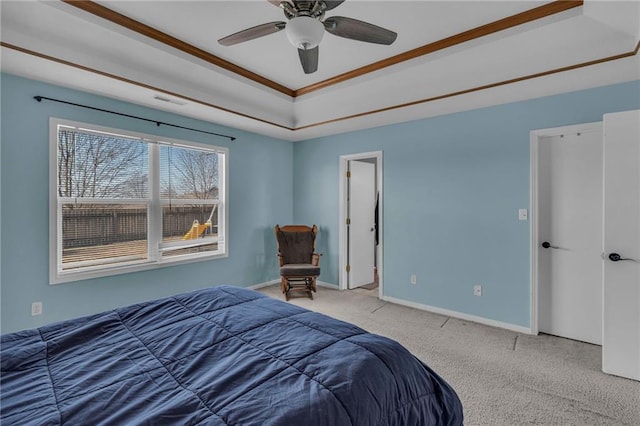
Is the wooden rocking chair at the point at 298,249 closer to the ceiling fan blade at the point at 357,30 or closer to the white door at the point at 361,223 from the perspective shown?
the white door at the point at 361,223

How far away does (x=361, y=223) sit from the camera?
5086mm

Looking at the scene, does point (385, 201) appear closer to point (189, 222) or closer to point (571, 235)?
point (571, 235)

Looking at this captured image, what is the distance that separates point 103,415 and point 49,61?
2.74 meters

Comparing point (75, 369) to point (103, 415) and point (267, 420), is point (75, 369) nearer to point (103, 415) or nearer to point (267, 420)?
point (103, 415)

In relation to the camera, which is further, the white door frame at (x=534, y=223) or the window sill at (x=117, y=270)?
the white door frame at (x=534, y=223)

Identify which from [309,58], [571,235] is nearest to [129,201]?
[309,58]

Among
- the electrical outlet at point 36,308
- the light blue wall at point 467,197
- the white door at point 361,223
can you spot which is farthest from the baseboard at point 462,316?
the electrical outlet at point 36,308

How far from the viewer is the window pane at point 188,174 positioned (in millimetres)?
3760

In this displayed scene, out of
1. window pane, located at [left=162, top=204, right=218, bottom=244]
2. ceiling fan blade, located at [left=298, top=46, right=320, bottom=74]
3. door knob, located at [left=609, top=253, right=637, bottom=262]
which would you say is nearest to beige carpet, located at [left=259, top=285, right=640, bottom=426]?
door knob, located at [left=609, top=253, right=637, bottom=262]

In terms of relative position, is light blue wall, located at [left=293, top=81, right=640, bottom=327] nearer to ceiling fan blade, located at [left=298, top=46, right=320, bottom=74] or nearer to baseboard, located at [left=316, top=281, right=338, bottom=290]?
baseboard, located at [left=316, top=281, right=338, bottom=290]

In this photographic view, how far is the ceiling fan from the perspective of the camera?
176cm

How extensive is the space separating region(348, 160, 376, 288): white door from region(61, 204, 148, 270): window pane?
2.86 m

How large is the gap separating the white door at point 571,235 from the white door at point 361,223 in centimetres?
245

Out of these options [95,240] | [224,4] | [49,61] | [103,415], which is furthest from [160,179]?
[103,415]
